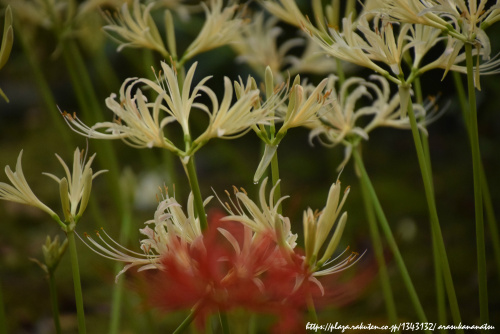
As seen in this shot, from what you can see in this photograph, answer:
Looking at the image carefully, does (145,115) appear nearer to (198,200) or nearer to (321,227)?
(198,200)

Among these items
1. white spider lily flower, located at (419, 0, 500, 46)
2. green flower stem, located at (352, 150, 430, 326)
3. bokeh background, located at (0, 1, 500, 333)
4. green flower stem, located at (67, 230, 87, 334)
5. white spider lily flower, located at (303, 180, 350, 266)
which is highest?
white spider lily flower, located at (419, 0, 500, 46)

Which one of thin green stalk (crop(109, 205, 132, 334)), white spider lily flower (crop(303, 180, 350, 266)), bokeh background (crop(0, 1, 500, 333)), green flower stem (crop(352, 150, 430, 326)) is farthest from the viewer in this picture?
bokeh background (crop(0, 1, 500, 333))

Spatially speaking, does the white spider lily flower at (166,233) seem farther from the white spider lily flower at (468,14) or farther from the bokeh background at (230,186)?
the bokeh background at (230,186)

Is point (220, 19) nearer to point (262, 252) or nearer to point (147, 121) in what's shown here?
point (147, 121)

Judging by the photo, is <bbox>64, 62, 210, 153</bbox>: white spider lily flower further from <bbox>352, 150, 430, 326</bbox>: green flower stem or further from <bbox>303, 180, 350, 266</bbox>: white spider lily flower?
<bbox>352, 150, 430, 326</bbox>: green flower stem

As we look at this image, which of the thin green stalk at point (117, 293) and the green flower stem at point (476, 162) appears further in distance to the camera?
the thin green stalk at point (117, 293)

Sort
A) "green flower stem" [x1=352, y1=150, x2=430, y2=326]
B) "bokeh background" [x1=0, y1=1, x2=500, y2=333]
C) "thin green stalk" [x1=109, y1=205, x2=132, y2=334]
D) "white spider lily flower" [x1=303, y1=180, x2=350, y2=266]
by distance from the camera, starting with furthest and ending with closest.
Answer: "bokeh background" [x1=0, y1=1, x2=500, y2=333] < "thin green stalk" [x1=109, y1=205, x2=132, y2=334] < "green flower stem" [x1=352, y1=150, x2=430, y2=326] < "white spider lily flower" [x1=303, y1=180, x2=350, y2=266]

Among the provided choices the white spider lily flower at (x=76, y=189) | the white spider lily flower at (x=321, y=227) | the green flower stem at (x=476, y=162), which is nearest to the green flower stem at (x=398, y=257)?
the green flower stem at (x=476, y=162)

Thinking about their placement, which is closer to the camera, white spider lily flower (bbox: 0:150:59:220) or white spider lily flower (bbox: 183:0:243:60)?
white spider lily flower (bbox: 0:150:59:220)

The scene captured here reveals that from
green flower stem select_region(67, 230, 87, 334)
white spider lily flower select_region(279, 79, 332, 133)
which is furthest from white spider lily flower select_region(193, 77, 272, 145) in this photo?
green flower stem select_region(67, 230, 87, 334)

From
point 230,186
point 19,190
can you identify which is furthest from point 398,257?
point 230,186
